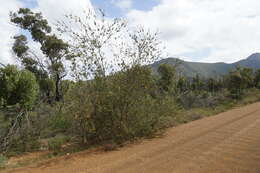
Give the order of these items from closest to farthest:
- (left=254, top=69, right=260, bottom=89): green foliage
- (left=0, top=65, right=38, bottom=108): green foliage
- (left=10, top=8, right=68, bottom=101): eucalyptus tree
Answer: (left=0, top=65, right=38, bottom=108): green foliage
(left=10, top=8, right=68, bottom=101): eucalyptus tree
(left=254, top=69, right=260, bottom=89): green foliage

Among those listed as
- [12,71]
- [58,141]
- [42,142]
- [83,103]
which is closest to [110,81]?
[83,103]

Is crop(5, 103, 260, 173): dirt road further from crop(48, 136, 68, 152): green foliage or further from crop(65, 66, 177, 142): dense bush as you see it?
crop(48, 136, 68, 152): green foliage

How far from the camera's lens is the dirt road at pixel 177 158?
4934 millimetres

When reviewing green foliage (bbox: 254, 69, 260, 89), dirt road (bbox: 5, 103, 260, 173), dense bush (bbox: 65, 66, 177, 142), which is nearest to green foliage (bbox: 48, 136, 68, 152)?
dense bush (bbox: 65, 66, 177, 142)

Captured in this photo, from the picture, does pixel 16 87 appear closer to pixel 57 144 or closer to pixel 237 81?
pixel 57 144

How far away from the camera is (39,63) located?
76.8 feet

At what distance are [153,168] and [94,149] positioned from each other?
2938 mm

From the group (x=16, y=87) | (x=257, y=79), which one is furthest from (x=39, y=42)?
(x=257, y=79)

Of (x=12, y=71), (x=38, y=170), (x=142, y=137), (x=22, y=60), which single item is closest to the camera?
(x=38, y=170)

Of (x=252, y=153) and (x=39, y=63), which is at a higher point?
(x=39, y=63)

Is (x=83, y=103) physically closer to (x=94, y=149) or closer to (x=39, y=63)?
(x=94, y=149)

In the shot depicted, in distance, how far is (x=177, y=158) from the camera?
5602 mm

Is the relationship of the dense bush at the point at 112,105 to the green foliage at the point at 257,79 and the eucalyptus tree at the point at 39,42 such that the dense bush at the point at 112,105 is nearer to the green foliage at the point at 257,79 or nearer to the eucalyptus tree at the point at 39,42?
the eucalyptus tree at the point at 39,42

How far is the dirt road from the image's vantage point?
4934mm
